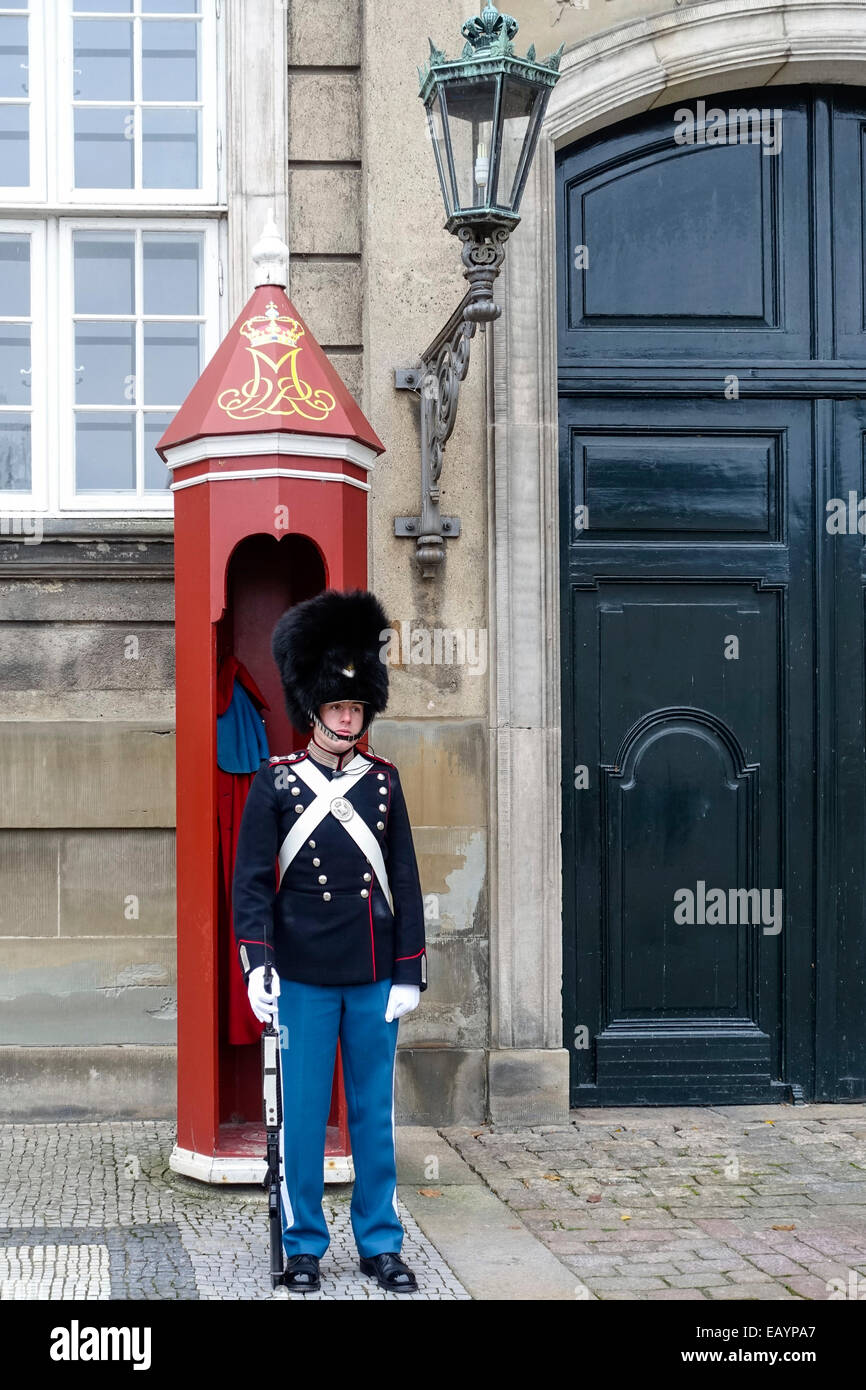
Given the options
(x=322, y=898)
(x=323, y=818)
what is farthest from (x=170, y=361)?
(x=322, y=898)

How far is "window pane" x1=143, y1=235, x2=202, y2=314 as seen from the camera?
6527 millimetres

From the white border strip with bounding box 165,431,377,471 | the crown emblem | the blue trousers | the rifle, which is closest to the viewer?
the rifle

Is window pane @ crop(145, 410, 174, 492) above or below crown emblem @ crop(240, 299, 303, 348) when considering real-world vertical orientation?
below

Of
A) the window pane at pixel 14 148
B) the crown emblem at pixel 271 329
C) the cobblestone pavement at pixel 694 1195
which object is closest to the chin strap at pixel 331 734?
the crown emblem at pixel 271 329

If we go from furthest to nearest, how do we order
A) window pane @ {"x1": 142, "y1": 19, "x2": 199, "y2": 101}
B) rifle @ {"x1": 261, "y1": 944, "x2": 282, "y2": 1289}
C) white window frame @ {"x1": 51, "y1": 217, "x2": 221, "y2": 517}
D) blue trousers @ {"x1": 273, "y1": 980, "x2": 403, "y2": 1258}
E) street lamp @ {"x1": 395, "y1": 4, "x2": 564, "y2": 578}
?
window pane @ {"x1": 142, "y1": 19, "x2": 199, "y2": 101}, white window frame @ {"x1": 51, "y1": 217, "x2": 221, "y2": 517}, street lamp @ {"x1": 395, "y1": 4, "x2": 564, "y2": 578}, blue trousers @ {"x1": 273, "y1": 980, "x2": 403, "y2": 1258}, rifle @ {"x1": 261, "y1": 944, "x2": 282, "y2": 1289}

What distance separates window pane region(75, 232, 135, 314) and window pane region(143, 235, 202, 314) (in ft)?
0.25

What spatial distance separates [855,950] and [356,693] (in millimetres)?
3279

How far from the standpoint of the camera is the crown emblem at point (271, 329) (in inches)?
204

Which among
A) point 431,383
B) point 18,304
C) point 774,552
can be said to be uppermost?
point 18,304

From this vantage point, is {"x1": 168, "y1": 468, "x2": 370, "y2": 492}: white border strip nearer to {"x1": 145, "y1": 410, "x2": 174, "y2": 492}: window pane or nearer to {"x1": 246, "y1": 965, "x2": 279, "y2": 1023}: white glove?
{"x1": 145, "y1": 410, "x2": 174, "y2": 492}: window pane

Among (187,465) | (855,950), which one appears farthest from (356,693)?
(855,950)

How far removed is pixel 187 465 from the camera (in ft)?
17.1

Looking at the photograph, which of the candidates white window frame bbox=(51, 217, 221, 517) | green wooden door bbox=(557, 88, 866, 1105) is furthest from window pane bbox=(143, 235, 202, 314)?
green wooden door bbox=(557, 88, 866, 1105)

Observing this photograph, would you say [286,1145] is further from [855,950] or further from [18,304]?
[18,304]
